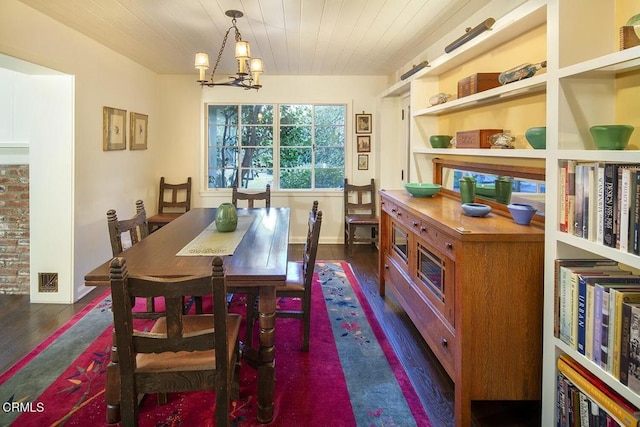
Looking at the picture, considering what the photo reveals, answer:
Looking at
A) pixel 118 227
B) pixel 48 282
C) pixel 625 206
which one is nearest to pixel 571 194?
pixel 625 206

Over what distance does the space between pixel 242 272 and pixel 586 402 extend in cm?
147

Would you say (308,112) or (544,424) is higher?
(308,112)

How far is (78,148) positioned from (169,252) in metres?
2.06

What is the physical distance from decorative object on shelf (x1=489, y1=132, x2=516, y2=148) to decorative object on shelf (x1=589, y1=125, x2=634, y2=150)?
861mm

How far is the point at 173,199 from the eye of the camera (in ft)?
19.0

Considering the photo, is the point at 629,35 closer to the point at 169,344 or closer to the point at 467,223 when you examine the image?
the point at 467,223

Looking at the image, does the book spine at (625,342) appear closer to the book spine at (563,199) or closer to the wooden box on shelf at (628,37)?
the book spine at (563,199)

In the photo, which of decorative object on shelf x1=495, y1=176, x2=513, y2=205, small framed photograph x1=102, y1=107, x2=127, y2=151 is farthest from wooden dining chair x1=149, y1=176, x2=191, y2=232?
decorative object on shelf x1=495, y1=176, x2=513, y2=205

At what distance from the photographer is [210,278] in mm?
1436

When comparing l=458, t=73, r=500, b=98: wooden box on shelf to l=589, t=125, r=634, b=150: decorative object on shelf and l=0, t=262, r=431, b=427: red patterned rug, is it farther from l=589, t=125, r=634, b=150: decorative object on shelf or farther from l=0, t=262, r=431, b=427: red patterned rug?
l=0, t=262, r=431, b=427: red patterned rug

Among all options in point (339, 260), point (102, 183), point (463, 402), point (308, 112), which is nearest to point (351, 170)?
point (308, 112)

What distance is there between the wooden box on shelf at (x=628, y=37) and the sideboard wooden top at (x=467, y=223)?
79cm

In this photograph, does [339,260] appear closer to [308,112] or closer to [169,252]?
[308,112]

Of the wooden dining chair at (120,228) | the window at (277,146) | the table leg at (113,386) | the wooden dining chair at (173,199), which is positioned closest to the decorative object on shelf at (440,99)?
the wooden dining chair at (120,228)
